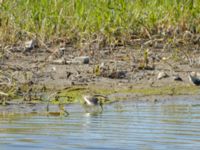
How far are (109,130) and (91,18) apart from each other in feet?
11.2

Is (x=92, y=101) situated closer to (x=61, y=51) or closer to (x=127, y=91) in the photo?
(x=127, y=91)

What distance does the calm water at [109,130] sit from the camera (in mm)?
5250

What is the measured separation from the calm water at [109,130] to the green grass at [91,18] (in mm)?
2088

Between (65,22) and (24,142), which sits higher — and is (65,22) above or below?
above

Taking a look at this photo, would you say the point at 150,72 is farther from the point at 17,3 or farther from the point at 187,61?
the point at 17,3

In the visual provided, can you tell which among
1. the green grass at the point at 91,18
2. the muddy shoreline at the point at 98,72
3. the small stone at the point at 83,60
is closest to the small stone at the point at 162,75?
the muddy shoreline at the point at 98,72

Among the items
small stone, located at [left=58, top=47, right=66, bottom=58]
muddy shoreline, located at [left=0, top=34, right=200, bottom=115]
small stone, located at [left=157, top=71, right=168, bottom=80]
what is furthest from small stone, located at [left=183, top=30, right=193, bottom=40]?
small stone, located at [left=58, top=47, right=66, bottom=58]

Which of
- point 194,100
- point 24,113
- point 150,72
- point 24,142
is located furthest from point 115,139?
point 150,72

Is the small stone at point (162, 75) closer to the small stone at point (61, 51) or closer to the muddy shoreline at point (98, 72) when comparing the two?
the muddy shoreline at point (98, 72)

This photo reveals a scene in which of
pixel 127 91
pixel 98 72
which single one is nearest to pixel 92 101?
pixel 127 91

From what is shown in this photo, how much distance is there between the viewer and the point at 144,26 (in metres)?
8.84

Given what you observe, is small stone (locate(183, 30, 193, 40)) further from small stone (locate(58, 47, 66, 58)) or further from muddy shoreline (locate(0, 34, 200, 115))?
small stone (locate(58, 47, 66, 58))

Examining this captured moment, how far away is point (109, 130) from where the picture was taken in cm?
569

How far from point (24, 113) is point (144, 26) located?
2673 mm
